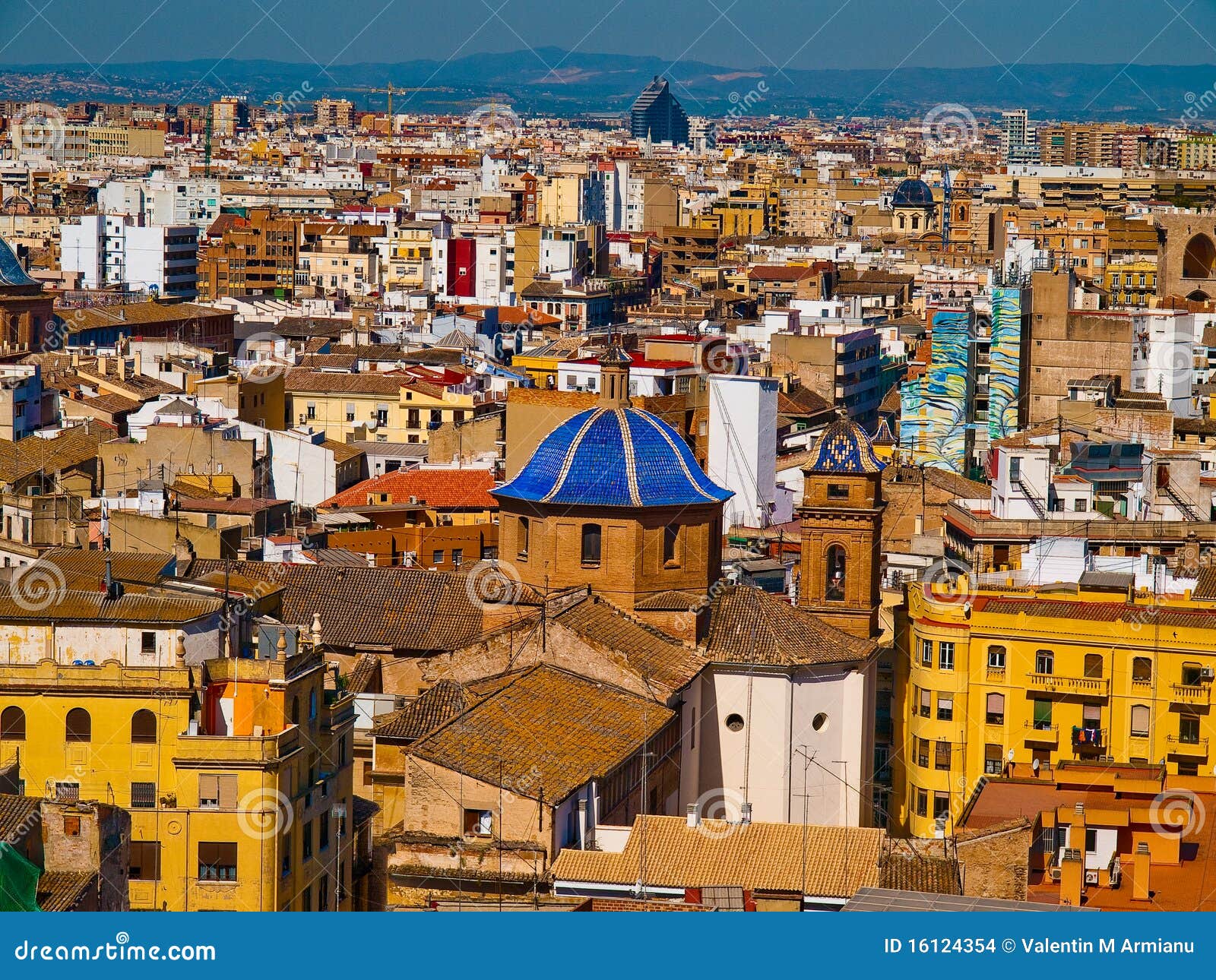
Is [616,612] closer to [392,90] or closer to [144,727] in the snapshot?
[144,727]

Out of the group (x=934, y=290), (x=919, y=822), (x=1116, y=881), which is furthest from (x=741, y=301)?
(x=1116, y=881)

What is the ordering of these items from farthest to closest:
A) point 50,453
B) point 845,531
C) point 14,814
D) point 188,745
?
1. point 50,453
2. point 845,531
3. point 188,745
4. point 14,814

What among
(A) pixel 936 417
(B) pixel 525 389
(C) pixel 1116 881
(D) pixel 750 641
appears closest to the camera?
(C) pixel 1116 881

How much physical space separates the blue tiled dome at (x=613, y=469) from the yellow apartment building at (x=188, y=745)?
358 cm

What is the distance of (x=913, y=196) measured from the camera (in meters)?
101

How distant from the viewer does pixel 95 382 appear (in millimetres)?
39250

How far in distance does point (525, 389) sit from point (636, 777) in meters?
15.9

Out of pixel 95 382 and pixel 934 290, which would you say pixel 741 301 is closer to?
pixel 934 290

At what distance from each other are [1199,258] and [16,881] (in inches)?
1870

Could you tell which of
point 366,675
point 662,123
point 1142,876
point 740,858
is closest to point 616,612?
point 366,675

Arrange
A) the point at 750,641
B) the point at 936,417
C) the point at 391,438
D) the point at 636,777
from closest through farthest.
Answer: the point at 636,777, the point at 750,641, the point at 936,417, the point at 391,438

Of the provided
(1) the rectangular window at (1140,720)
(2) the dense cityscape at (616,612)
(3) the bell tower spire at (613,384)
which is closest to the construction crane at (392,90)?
(2) the dense cityscape at (616,612)

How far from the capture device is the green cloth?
1205 centimetres

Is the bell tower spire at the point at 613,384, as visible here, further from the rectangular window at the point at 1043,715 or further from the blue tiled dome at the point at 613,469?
the rectangular window at the point at 1043,715
